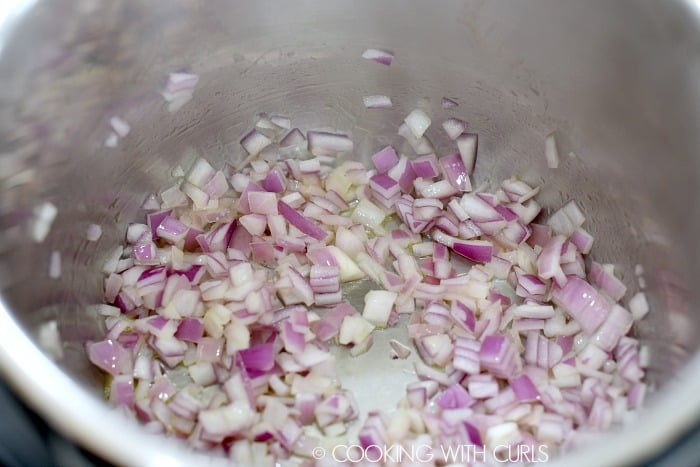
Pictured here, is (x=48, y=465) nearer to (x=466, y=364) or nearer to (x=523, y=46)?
(x=466, y=364)

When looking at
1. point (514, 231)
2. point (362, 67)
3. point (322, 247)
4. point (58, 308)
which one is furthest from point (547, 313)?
point (58, 308)

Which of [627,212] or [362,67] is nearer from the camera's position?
[627,212]

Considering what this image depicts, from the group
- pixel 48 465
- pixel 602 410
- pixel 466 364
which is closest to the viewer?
pixel 48 465

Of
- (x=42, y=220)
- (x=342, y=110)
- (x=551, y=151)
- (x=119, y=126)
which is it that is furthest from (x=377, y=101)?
(x=42, y=220)

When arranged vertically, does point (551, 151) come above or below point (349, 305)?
above

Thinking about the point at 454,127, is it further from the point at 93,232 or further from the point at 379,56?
the point at 93,232
